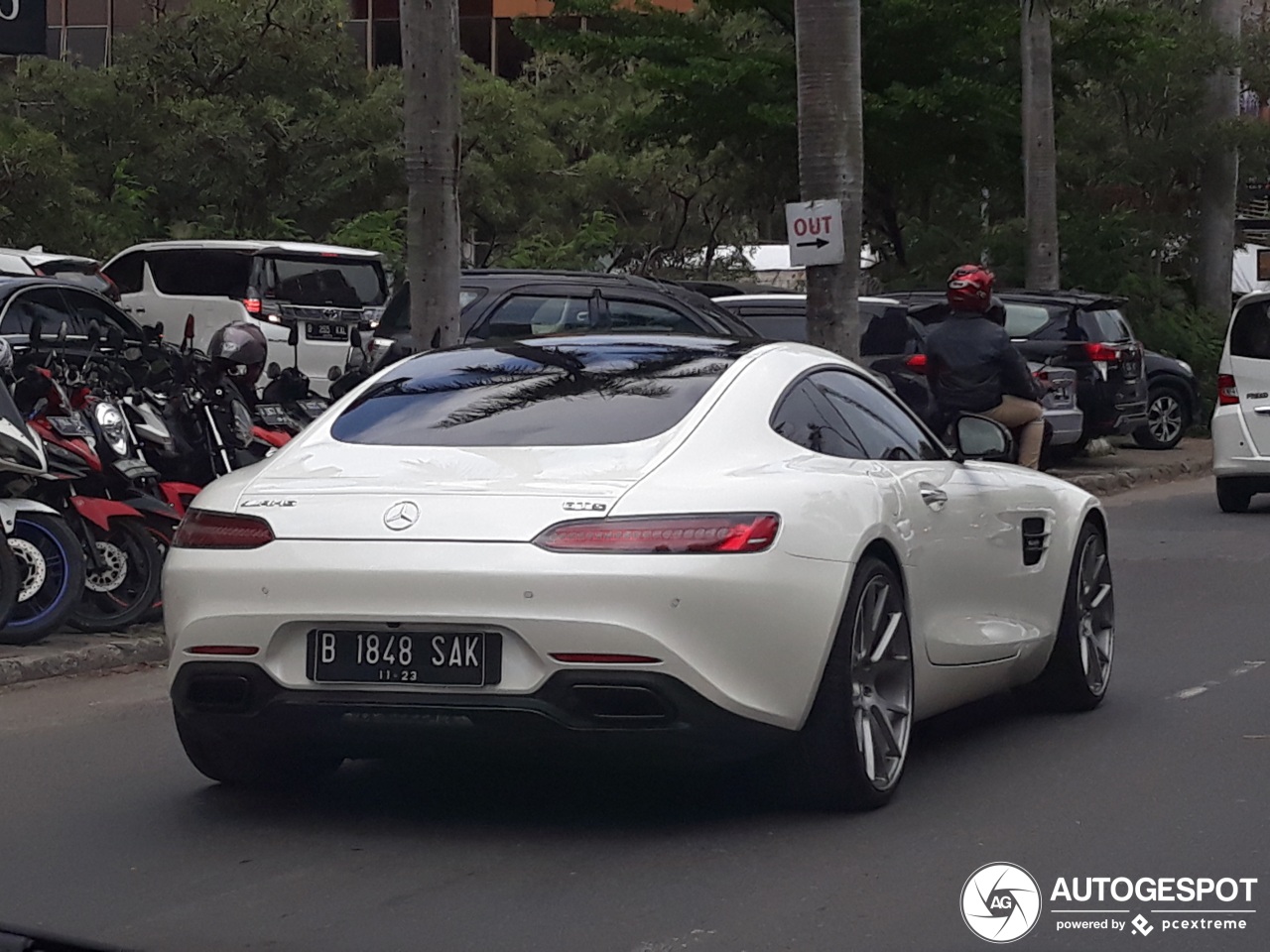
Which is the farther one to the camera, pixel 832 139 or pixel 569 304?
pixel 569 304

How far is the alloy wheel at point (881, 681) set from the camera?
6.41 metres

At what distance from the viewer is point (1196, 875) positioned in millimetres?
5770

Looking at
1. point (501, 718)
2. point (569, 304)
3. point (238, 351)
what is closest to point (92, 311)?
point (569, 304)

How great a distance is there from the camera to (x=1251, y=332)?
1769 centimetres

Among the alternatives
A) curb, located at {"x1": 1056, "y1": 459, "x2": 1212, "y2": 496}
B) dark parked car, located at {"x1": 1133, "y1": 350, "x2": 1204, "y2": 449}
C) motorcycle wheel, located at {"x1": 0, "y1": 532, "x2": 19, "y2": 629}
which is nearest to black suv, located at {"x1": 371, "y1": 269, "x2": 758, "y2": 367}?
curb, located at {"x1": 1056, "y1": 459, "x2": 1212, "y2": 496}

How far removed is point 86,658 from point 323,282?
41.8 ft

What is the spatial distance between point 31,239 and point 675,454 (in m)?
26.0

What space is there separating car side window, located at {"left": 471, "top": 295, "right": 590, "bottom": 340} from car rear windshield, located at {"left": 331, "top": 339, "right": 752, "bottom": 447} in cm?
1027

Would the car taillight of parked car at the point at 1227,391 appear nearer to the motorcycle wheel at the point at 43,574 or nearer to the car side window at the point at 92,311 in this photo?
the car side window at the point at 92,311

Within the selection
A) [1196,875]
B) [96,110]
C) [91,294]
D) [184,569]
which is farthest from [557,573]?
[96,110]

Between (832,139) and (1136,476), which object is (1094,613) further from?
(1136,476)

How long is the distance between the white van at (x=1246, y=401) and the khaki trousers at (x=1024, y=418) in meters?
5.84

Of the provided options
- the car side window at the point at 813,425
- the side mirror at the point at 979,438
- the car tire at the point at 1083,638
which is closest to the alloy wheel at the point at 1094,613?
the car tire at the point at 1083,638

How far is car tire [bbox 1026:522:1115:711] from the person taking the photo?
8.34m
